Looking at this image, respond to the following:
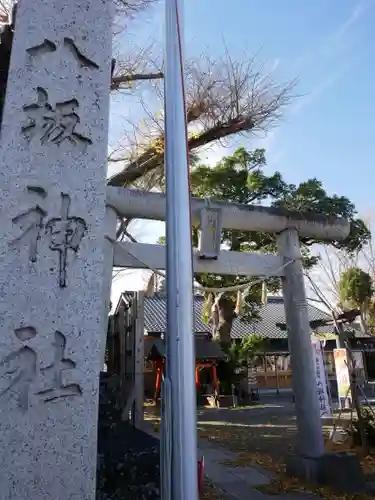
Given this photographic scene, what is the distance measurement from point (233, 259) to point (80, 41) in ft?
11.9

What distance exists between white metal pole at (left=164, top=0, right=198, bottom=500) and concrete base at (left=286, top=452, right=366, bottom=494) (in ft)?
13.9

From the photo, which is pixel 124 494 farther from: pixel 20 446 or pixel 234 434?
pixel 234 434

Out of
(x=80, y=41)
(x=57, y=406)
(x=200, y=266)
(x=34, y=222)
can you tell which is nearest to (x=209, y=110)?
(x=200, y=266)

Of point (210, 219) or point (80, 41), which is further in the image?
point (210, 219)

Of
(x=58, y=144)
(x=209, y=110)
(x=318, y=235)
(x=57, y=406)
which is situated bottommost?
(x=57, y=406)

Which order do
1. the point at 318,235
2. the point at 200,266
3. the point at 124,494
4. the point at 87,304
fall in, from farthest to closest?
the point at 318,235, the point at 200,266, the point at 124,494, the point at 87,304

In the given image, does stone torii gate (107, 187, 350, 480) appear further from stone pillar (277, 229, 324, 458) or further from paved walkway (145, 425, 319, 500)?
paved walkway (145, 425, 319, 500)

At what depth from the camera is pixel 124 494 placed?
12.5ft

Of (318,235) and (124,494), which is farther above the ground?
(318,235)

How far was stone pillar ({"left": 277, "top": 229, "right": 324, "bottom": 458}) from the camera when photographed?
5.35 metres

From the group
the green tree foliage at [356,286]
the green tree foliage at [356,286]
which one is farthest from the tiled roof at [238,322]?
the green tree foliage at [356,286]

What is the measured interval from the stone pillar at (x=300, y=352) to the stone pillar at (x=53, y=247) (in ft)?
12.7

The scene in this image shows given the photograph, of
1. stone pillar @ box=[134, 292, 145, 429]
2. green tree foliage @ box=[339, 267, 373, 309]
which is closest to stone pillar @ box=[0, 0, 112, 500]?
stone pillar @ box=[134, 292, 145, 429]

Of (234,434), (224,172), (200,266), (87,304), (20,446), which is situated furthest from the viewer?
(224,172)
